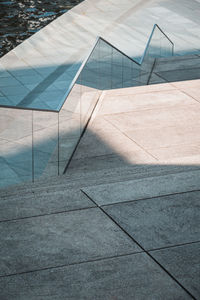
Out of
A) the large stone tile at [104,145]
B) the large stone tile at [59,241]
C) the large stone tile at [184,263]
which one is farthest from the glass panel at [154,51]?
the large stone tile at [184,263]

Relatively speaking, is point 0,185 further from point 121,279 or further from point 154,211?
point 121,279

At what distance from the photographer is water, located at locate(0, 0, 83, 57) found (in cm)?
2658

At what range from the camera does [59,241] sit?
397cm

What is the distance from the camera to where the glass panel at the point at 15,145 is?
5918 mm

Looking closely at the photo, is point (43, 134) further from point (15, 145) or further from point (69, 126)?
point (69, 126)

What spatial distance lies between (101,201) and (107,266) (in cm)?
112

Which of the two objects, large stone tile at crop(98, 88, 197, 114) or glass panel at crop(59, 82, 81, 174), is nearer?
glass panel at crop(59, 82, 81, 174)

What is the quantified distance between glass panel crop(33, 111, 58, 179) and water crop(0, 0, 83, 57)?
18591 millimetres

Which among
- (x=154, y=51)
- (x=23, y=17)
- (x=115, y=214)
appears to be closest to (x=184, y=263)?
(x=115, y=214)

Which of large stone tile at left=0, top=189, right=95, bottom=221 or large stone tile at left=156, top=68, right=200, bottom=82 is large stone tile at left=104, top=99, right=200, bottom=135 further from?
large stone tile at left=0, top=189, right=95, bottom=221

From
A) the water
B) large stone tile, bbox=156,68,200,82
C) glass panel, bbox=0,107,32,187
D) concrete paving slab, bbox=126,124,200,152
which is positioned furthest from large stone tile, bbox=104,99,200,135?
the water

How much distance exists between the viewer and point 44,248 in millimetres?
3873

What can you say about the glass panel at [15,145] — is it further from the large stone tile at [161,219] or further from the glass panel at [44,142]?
the large stone tile at [161,219]

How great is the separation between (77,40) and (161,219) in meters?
21.5
